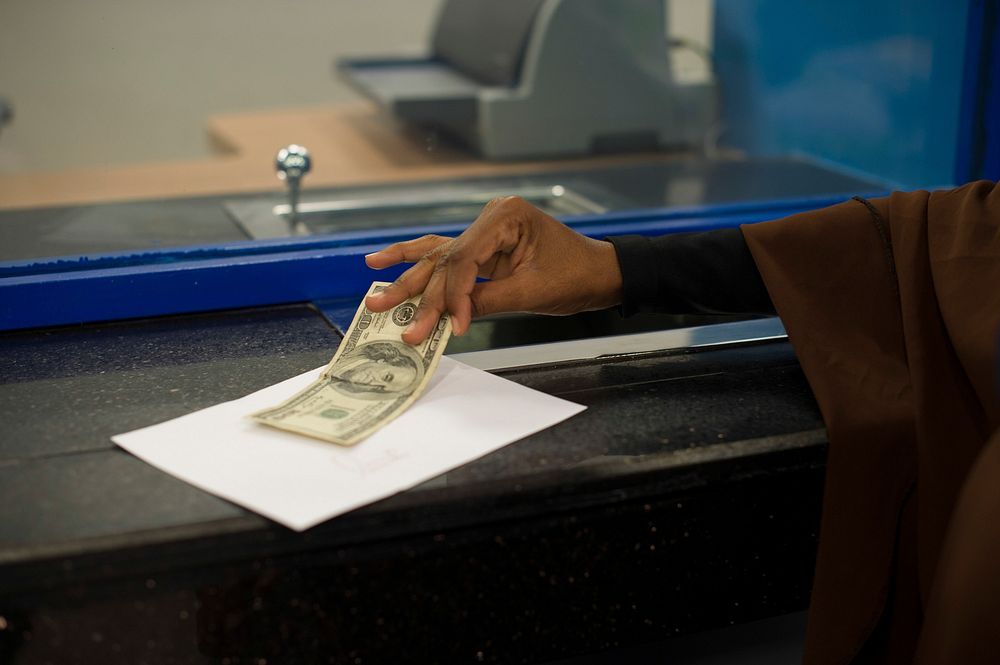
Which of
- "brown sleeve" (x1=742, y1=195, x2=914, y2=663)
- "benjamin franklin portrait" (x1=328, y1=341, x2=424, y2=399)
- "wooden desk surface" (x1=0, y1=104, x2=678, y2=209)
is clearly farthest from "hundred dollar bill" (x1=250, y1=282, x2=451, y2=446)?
"wooden desk surface" (x1=0, y1=104, x2=678, y2=209)

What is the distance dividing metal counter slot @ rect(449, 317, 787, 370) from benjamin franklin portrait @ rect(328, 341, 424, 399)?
0.30 ft

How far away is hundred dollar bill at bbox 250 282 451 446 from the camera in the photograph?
0.84 meters

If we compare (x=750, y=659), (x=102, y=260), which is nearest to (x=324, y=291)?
(x=102, y=260)

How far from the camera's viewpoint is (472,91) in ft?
4.73

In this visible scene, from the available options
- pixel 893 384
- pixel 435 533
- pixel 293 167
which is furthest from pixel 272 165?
pixel 893 384

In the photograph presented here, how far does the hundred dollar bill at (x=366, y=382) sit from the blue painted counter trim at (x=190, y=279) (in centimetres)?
25

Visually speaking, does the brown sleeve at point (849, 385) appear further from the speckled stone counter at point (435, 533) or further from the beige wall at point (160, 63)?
the beige wall at point (160, 63)

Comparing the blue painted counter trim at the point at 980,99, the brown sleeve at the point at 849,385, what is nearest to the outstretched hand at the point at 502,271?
the brown sleeve at the point at 849,385

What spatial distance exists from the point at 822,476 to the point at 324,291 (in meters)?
0.60

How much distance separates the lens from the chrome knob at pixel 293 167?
1313mm

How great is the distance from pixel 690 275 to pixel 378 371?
0.32m

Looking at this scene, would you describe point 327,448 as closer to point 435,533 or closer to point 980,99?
point 435,533

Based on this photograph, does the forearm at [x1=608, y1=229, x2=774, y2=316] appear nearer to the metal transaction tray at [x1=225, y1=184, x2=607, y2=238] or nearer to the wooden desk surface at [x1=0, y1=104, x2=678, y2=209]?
the metal transaction tray at [x1=225, y1=184, x2=607, y2=238]

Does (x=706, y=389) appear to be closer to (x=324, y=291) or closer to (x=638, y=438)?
(x=638, y=438)
